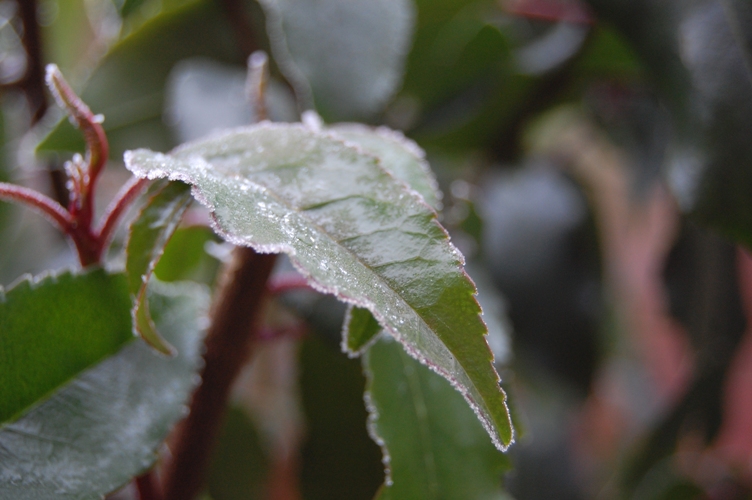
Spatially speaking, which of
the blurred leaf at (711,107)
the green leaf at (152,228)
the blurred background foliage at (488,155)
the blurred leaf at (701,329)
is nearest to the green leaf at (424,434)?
the blurred background foliage at (488,155)


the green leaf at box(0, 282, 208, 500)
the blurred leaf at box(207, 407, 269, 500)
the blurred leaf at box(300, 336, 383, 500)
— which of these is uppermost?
the green leaf at box(0, 282, 208, 500)

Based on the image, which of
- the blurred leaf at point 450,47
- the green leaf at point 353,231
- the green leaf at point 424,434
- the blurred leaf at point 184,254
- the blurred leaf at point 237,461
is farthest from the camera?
the blurred leaf at point 450,47

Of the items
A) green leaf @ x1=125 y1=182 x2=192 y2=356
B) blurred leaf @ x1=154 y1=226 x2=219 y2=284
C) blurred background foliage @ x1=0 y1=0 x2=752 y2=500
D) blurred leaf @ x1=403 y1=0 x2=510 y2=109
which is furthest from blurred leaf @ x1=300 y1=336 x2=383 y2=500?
blurred leaf @ x1=403 y1=0 x2=510 y2=109

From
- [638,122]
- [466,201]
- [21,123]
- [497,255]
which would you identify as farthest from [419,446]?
[638,122]

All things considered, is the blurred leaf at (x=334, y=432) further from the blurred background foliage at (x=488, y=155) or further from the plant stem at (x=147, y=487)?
the plant stem at (x=147, y=487)

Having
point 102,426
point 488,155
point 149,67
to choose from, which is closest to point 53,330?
point 102,426

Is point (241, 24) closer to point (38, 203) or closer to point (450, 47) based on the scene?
point (450, 47)

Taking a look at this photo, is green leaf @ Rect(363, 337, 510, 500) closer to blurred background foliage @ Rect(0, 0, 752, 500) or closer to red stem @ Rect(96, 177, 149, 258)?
blurred background foliage @ Rect(0, 0, 752, 500)
